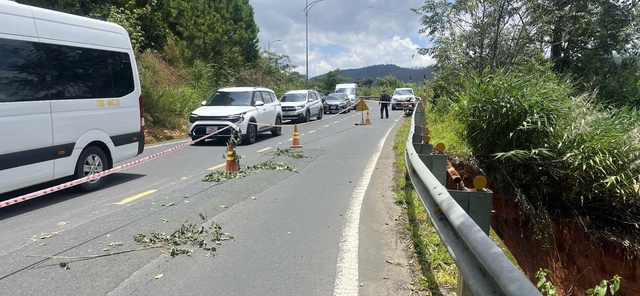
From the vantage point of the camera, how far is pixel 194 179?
795 cm

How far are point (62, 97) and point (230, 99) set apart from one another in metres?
7.57

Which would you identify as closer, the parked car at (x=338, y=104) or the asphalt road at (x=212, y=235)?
the asphalt road at (x=212, y=235)

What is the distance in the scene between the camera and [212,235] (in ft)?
16.1

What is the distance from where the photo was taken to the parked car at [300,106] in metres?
22.2

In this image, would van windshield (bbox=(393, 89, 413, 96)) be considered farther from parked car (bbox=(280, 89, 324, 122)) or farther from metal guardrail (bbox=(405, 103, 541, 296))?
metal guardrail (bbox=(405, 103, 541, 296))

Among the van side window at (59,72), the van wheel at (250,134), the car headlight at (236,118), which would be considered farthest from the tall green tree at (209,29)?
the van side window at (59,72)

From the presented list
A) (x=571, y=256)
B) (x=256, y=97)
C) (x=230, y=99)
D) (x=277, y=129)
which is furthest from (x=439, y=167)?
(x=277, y=129)

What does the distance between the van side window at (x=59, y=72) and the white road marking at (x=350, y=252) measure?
14.5 ft

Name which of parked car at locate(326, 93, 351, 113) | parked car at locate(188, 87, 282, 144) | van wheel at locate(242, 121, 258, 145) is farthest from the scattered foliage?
parked car at locate(326, 93, 351, 113)

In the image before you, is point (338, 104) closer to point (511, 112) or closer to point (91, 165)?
point (511, 112)

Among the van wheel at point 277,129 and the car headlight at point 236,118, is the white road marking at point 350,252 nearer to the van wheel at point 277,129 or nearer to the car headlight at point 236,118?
the car headlight at point 236,118

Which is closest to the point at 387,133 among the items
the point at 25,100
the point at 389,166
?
the point at 389,166

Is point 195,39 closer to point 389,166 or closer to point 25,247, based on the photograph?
point 389,166

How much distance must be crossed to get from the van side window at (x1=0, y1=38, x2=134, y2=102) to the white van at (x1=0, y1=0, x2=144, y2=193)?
1 centimetres
